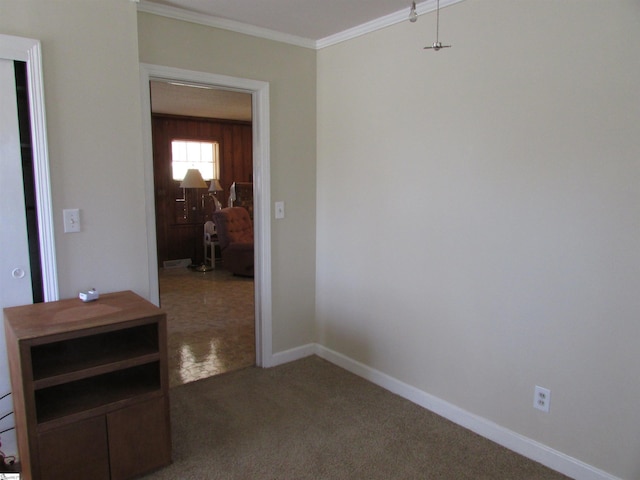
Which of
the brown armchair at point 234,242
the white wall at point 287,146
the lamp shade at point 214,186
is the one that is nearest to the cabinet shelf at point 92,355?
the white wall at point 287,146

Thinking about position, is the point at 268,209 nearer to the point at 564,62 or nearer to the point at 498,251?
the point at 498,251

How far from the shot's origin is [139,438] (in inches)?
79.8

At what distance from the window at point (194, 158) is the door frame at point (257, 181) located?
14.4 feet

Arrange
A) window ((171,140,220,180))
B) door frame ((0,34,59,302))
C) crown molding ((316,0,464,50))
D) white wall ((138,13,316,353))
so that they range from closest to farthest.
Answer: door frame ((0,34,59,302)) → crown molding ((316,0,464,50)) → white wall ((138,13,316,353)) → window ((171,140,220,180))

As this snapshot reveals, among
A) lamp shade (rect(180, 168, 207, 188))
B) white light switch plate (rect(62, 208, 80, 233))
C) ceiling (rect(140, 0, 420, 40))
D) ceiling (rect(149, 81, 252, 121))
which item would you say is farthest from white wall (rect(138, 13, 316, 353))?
lamp shade (rect(180, 168, 207, 188))

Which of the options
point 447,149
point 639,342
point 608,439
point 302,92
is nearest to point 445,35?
point 447,149

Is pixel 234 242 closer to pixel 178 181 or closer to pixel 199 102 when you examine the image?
pixel 178 181

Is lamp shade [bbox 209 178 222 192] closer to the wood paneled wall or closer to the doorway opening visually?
the doorway opening

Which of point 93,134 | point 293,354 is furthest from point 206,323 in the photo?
point 93,134

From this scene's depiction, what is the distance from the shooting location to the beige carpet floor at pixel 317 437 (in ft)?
6.98

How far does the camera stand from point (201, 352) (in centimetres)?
362

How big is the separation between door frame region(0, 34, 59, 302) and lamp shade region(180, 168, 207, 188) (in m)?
4.74

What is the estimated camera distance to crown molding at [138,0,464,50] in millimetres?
2488

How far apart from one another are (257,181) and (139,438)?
176 centimetres
